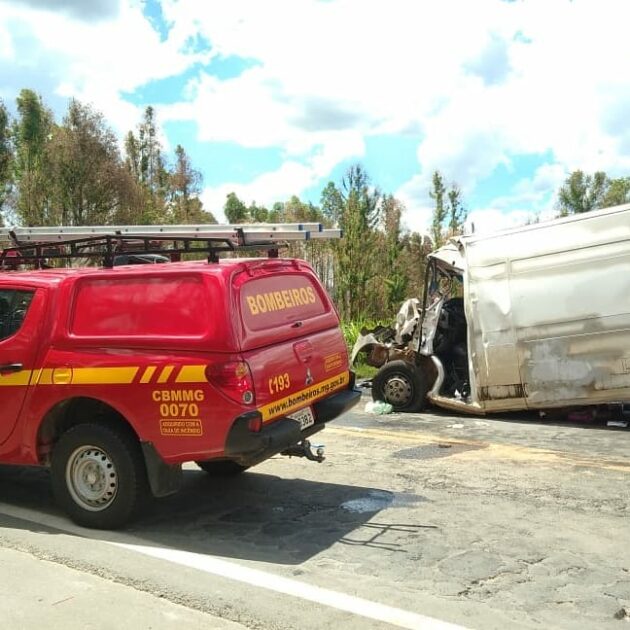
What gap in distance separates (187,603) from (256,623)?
46 cm

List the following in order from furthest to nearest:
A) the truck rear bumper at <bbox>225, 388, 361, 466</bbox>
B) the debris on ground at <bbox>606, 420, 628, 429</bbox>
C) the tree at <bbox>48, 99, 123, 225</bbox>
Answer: the tree at <bbox>48, 99, 123, 225</bbox> → the debris on ground at <bbox>606, 420, 628, 429</bbox> → the truck rear bumper at <bbox>225, 388, 361, 466</bbox>

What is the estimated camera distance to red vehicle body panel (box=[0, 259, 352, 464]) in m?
4.46

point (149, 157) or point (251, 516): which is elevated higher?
point (149, 157)

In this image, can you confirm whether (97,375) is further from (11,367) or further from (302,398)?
(302,398)

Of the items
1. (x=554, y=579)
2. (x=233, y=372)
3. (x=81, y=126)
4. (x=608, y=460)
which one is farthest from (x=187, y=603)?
(x=81, y=126)

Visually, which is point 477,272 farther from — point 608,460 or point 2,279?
point 2,279

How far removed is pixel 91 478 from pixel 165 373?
106 centimetres

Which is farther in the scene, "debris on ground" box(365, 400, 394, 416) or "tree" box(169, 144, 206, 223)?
"tree" box(169, 144, 206, 223)

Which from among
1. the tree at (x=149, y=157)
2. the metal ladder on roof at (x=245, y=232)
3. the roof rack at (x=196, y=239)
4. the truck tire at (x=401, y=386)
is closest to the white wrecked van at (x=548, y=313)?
the truck tire at (x=401, y=386)

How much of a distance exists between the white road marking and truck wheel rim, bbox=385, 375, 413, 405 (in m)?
5.32

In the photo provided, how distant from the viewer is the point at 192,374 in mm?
4441

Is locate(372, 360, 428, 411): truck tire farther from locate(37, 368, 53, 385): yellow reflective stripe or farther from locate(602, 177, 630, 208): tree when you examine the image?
locate(602, 177, 630, 208): tree

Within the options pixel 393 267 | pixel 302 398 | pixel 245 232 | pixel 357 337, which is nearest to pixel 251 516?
pixel 302 398

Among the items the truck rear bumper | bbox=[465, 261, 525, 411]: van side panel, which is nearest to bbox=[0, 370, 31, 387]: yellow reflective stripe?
the truck rear bumper
